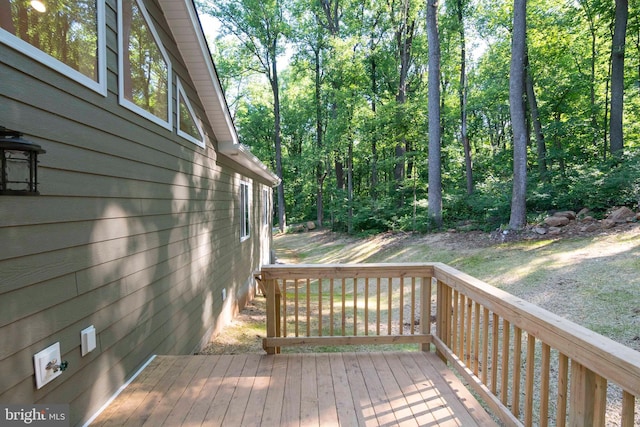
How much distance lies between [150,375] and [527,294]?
5.83 metres

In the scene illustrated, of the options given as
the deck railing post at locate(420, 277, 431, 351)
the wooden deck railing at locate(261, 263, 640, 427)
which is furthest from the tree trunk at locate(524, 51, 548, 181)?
the deck railing post at locate(420, 277, 431, 351)

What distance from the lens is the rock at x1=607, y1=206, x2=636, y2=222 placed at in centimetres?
781

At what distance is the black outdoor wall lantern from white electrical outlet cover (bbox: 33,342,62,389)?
833mm

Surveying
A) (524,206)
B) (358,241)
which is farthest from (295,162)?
(524,206)

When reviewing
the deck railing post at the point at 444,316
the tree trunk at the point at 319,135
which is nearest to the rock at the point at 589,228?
the deck railing post at the point at 444,316

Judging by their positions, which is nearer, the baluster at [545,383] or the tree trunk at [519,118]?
the baluster at [545,383]

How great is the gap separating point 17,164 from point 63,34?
3.22 feet

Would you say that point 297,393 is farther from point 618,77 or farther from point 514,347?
point 618,77

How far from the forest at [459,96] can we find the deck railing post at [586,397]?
8.93 metres

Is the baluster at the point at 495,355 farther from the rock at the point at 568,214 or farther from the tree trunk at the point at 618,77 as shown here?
the tree trunk at the point at 618,77

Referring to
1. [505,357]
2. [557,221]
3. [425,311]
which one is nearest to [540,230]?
[557,221]

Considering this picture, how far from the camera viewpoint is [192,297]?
166 inches

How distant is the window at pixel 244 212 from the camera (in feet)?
24.2

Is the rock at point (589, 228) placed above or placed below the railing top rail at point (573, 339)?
above
